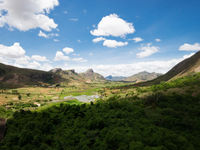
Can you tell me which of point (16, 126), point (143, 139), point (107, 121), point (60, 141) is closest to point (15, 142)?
point (60, 141)

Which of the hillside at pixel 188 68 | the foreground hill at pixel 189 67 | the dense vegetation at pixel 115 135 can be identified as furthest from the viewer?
the foreground hill at pixel 189 67

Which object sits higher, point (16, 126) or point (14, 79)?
point (14, 79)

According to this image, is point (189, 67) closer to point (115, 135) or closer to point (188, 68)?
point (188, 68)

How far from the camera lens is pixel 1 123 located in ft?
101

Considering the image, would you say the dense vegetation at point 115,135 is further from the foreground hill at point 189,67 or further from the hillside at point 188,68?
the foreground hill at point 189,67

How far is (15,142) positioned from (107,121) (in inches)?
858

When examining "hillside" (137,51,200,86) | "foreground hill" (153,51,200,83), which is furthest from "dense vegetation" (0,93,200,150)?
"foreground hill" (153,51,200,83)

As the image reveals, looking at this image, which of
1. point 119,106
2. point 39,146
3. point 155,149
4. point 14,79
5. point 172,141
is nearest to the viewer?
point 155,149

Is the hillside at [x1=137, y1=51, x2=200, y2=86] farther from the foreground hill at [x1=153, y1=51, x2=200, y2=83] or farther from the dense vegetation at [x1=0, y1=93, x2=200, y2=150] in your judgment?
the dense vegetation at [x1=0, y1=93, x2=200, y2=150]

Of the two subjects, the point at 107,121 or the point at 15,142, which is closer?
the point at 15,142

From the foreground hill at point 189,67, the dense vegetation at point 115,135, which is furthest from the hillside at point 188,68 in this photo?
the dense vegetation at point 115,135

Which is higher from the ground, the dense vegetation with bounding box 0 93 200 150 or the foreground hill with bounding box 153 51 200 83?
the foreground hill with bounding box 153 51 200 83

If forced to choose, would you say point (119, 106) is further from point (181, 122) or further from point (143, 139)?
point (143, 139)

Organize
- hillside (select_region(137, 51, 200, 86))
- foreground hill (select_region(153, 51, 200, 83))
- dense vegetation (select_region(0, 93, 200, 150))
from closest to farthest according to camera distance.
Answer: dense vegetation (select_region(0, 93, 200, 150)) < hillside (select_region(137, 51, 200, 86)) < foreground hill (select_region(153, 51, 200, 83))
